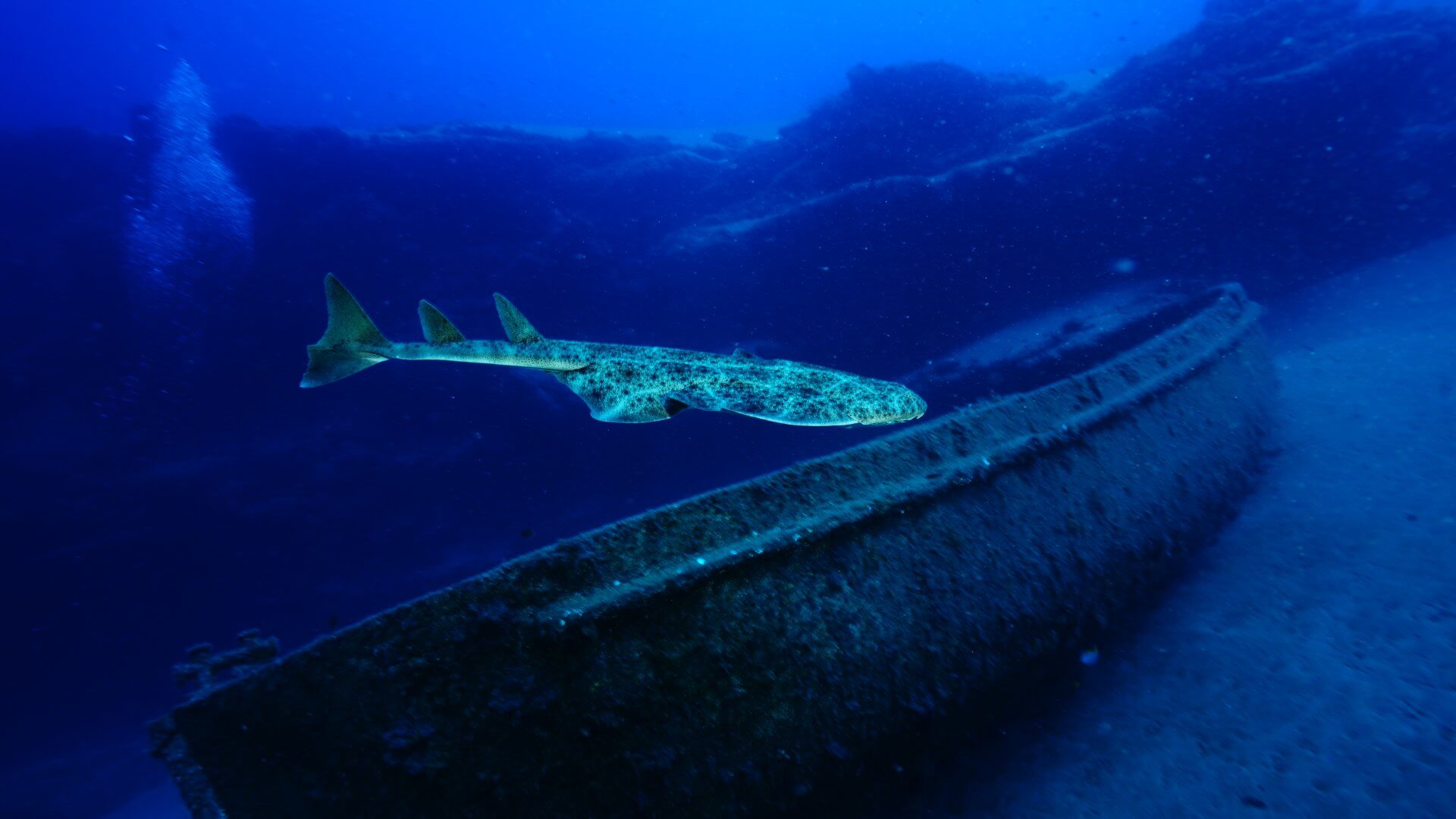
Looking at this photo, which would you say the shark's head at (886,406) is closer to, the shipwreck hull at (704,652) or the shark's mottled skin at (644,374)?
the shark's mottled skin at (644,374)

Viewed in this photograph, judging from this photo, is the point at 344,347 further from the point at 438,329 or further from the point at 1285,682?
the point at 1285,682

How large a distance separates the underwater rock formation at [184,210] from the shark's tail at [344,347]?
13.6 meters

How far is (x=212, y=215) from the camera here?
14680 mm

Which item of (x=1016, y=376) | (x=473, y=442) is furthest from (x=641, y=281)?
(x=1016, y=376)

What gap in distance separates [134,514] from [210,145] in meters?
11.6

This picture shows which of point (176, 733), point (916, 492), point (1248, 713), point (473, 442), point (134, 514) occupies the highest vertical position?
point (134, 514)

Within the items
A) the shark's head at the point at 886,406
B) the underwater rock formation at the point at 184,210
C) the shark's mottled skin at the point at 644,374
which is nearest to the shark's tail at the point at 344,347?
the shark's mottled skin at the point at 644,374

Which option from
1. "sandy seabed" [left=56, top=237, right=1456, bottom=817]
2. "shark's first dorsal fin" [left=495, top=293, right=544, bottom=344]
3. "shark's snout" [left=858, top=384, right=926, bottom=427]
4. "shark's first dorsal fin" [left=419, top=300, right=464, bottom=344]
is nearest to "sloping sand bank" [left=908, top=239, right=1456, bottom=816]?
"sandy seabed" [left=56, top=237, right=1456, bottom=817]

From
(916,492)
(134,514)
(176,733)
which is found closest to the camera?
(176,733)

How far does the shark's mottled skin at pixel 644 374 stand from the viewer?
270 cm

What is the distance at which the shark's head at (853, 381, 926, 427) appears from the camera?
2.60 meters

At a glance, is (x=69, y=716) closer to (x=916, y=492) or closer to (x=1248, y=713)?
(x=916, y=492)

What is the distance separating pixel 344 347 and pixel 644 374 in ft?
8.18

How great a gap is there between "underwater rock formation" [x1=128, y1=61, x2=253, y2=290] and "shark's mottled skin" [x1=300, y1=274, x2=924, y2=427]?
1378cm
